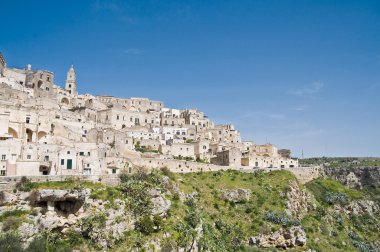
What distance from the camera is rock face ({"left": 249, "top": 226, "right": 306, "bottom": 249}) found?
165 feet

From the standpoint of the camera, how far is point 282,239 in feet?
171

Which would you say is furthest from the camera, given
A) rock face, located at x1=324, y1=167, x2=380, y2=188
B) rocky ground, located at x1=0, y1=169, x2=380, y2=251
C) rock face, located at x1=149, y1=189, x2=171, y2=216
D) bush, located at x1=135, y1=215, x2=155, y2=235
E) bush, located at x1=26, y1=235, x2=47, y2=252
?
rock face, located at x1=324, y1=167, x2=380, y2=188

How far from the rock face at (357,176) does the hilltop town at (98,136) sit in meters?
19.7

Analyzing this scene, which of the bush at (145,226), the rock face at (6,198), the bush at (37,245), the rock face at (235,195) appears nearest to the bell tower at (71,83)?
the rock face at (235,195)

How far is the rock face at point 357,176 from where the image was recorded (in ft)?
299

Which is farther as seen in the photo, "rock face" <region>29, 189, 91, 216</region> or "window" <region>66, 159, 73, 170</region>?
"window" <region>66, 159, 73, 170</region>

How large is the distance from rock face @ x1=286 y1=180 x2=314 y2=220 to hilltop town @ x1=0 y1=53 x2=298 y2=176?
7576 millimetres

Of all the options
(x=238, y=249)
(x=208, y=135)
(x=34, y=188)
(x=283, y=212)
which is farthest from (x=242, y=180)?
(x=34, y=188)

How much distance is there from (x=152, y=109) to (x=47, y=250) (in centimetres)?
5734

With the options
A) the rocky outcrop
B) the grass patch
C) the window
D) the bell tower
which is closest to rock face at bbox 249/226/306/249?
the grass patch

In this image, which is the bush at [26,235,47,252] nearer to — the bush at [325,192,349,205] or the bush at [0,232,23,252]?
the bush at [0,232,23,252]

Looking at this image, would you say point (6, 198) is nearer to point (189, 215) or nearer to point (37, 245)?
point (37, 245)

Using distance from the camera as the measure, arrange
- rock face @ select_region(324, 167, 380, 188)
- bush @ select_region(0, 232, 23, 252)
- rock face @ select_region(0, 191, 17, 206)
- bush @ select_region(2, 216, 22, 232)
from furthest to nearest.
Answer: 1. rock face @ select_region(324, 167, 380, 188)
2. rock face @ select_region(0, 191, 17, 206)
3. bush @ select_region(2, 216, 22, 232)
4. bush @ select_region(0, 232, 23, 252)

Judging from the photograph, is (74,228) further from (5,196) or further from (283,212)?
(283,212)
